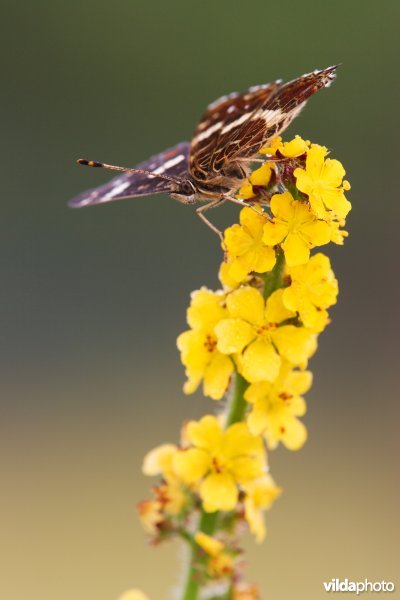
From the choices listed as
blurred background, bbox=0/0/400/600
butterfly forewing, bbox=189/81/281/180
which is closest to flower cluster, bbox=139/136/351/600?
butterfly forewing, bbox=189/81/281/180

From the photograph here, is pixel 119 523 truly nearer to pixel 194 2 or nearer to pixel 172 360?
pixel 172 360

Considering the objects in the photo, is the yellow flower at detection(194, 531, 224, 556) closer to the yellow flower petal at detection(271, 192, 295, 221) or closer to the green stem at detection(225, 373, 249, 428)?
the green stem at detection(225, 373, 249, 428)

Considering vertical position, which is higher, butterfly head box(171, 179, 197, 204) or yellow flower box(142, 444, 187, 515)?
butterfly head box(171, 179, 197, 204)

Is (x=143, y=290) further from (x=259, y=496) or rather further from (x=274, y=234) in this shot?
(x=274, y=234)

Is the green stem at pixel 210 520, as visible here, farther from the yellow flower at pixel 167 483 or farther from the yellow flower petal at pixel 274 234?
the yellow flower petal at pixel 274 234

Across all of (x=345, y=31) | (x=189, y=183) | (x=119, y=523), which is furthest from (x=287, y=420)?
(x=345, y=31)

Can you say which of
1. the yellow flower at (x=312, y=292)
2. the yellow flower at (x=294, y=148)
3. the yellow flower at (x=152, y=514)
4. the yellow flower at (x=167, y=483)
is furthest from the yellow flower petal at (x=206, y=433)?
the yellow flower at (x=294, y=148)
